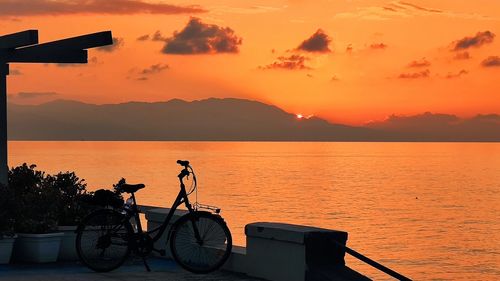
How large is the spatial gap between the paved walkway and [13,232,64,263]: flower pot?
21 cm

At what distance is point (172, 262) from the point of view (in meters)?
13.7

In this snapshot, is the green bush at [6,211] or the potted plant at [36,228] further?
the potted plant at [36,228]

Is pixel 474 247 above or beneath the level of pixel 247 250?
beneath

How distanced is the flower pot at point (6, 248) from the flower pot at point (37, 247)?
279 mm

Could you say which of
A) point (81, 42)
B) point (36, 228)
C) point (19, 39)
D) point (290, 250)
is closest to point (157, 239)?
point (36, 228)

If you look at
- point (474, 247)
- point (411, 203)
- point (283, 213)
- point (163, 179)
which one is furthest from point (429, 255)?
point (163, 179)

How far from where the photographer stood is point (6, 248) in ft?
42.6

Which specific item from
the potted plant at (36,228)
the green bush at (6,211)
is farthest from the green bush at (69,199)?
the green bush at (6,211)

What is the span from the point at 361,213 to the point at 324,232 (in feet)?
300

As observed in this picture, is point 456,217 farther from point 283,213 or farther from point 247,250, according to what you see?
point 247,250

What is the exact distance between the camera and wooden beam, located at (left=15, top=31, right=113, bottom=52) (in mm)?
13898

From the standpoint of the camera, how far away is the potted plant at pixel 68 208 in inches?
541

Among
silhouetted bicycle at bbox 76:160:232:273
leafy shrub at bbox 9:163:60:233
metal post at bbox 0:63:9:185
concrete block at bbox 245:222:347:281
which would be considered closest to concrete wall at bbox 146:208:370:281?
concrete block at bbox 245:222:347:281

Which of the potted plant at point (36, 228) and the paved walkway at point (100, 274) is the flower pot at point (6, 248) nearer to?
the paved walkway at point (100, 274)
